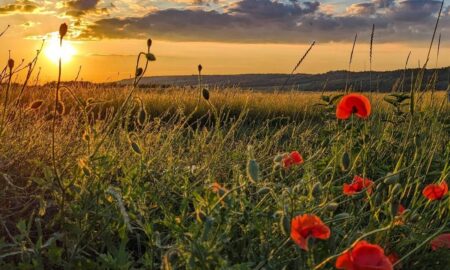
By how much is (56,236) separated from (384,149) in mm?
2648

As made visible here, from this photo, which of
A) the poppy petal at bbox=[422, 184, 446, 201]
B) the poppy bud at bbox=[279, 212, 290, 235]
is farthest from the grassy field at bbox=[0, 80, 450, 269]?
the poppy petal at bbox=[422, 184, 446, 201]

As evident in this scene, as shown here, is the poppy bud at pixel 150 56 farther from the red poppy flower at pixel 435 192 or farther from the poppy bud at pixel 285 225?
the red poppy flower at pixel 435 192

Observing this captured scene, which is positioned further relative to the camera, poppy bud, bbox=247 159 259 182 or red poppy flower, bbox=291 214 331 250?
poppy bud, bbox=247 159 259 182

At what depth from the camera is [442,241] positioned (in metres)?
2.06

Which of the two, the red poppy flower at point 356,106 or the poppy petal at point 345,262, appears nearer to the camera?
the poppy petal at point 345,262

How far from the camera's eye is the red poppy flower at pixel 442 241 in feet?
6.72

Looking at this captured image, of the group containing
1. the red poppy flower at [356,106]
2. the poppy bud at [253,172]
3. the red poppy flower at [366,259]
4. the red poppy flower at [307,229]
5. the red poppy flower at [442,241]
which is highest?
the red poppy flower at [356,106]

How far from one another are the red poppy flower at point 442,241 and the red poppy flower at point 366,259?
0.95m

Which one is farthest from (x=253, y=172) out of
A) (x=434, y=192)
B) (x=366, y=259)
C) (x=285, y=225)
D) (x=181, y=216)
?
(x=434, y=192)

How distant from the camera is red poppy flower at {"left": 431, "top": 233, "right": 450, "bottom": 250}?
80.6 inches

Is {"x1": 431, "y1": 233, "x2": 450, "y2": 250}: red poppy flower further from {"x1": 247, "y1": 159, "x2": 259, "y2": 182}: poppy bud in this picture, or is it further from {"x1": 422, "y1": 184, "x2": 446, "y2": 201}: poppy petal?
{"x1": 247, "y1": 159, "x2": 259, "y2": 182}: poppy bud

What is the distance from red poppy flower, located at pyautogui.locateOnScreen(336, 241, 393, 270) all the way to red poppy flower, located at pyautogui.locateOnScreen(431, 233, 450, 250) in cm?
95

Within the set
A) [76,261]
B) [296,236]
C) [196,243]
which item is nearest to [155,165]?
[76,261]

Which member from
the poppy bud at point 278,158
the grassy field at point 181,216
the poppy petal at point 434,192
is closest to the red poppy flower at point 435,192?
the poppy petal at point 434,192
